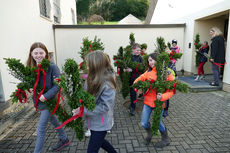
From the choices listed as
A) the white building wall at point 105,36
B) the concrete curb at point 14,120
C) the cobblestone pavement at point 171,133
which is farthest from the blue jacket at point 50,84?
the white building wall at point 105,36

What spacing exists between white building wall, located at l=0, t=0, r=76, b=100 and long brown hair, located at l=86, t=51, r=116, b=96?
150 inches

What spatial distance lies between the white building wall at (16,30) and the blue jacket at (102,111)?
3.88 m

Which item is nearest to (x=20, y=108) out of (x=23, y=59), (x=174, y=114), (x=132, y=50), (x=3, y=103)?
(x=3, y=103)

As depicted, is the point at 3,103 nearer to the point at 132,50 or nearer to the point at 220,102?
the point at 132,50

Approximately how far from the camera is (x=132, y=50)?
14.6 ft

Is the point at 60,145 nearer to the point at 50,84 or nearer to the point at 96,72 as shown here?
the point at 50,84

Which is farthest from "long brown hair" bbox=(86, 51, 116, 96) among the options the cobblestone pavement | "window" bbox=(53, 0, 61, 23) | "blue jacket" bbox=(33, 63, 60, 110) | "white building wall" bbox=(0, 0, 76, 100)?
"window" bbox=(53, 0, 61, 23)

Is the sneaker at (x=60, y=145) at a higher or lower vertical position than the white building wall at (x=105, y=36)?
lower

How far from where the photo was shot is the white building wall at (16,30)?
4.64 m

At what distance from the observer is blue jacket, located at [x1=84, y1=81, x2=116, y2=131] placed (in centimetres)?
195

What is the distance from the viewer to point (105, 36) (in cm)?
944

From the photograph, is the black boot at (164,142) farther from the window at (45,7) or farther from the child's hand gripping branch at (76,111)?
the window at (45,7)

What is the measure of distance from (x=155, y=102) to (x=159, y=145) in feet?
3.32

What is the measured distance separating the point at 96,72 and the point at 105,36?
7806 millimetres
